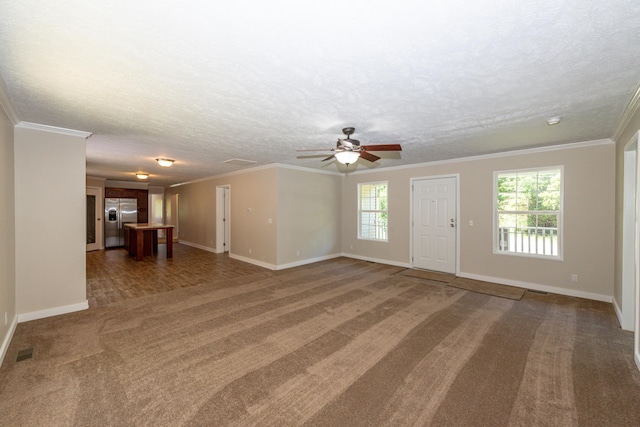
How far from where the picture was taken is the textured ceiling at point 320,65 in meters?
1.43

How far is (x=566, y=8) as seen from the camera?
1375 millimetres

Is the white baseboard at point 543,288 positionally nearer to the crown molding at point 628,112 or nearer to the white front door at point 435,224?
the white front door at point 435,224

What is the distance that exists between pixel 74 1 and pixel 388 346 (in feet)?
11.1

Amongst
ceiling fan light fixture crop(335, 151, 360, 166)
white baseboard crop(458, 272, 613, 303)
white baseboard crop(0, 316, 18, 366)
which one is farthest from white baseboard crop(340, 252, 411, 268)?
white baseboard crop(0, 316, 18, 366)

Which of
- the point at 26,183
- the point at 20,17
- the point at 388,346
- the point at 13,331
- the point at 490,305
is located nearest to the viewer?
the point at 20,17

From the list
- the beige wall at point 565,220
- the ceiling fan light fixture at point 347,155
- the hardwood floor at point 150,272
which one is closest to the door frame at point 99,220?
the hardwood floor at point 150,272

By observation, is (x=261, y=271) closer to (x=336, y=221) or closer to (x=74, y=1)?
(x=336, y=221)

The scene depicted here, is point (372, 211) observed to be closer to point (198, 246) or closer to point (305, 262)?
point (305, 262)

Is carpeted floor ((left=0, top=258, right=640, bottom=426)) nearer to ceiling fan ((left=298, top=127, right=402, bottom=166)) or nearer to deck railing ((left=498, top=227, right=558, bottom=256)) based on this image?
deck railing ((left=498, top=227, right=558, bottom=256))

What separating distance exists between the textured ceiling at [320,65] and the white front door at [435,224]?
231 centimetres

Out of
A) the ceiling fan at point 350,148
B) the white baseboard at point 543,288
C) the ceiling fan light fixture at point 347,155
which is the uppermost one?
the ceiling fan at point 350,148

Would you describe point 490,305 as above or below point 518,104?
below

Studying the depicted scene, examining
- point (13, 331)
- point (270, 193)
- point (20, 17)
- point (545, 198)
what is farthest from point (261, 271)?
point (545, 198)

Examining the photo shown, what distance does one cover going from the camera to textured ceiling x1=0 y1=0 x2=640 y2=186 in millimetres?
1426
